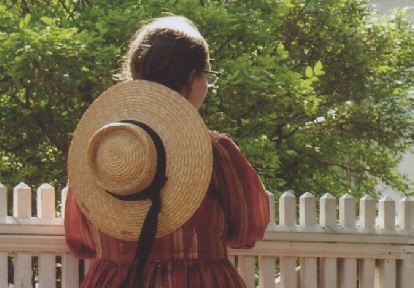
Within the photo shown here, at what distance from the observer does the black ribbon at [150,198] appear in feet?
9.34

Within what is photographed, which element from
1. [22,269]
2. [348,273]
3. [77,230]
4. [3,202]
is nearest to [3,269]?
[22,269]

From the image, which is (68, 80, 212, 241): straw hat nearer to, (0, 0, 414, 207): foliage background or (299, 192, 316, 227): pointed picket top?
(299, 192, 316, 227): pointed picket top

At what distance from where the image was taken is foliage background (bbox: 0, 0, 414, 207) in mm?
5125

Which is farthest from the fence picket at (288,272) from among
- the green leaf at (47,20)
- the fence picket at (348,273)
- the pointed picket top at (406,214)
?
the green leaf at (47,20)

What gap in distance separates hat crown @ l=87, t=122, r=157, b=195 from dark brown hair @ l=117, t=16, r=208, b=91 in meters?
0.23

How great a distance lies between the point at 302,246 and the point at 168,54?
1.68 m

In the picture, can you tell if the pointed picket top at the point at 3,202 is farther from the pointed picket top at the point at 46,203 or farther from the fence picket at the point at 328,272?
the fence picket at the point at 328,272

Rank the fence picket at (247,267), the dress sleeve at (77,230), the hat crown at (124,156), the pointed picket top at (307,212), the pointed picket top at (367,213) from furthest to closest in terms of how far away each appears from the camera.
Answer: the pointed picket top at (367,213)
the pointed picket top at (307,212)
the fence picket at (247,267)
the dress sleeve at (77,230)
the hat crown at (124,156)

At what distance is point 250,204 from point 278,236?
4.02 ft

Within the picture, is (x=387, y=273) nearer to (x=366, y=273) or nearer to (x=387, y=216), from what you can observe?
(x=366, y=273)

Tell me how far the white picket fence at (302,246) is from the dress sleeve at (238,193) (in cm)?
108

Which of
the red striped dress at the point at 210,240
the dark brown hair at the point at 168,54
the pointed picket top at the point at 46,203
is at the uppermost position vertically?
the dark brown hair at the point at 168,54

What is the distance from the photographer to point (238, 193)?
301 cm

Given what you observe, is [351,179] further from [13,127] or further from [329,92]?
[13,127]
